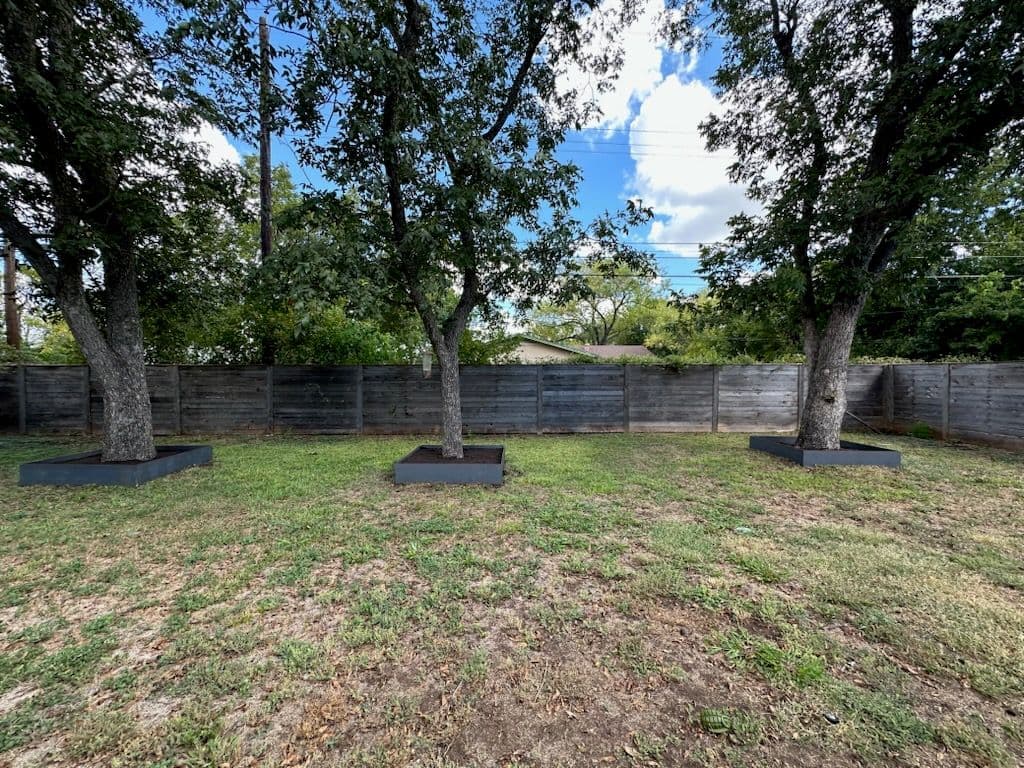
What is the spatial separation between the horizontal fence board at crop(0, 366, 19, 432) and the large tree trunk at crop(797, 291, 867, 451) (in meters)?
14.3

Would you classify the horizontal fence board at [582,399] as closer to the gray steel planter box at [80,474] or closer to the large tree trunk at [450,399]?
the large tree trunk at [450,399]

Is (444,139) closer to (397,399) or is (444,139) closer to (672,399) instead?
(397,399)

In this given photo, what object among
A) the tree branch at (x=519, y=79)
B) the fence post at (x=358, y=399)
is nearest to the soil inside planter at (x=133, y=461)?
the fence post at (x=358, y=399)

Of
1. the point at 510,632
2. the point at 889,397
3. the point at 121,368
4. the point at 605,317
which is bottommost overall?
the point at 510,632

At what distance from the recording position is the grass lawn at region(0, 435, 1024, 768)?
1.41 meters

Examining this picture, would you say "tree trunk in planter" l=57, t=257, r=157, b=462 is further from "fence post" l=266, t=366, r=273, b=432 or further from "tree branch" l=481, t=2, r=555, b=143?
"tree branch" l=481, t=2, r=555, b=143

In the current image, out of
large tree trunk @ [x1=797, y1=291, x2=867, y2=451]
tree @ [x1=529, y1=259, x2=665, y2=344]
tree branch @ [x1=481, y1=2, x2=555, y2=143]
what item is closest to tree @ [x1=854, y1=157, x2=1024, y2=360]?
large tree trunk @ [x1=797, y1=291, x2=867, y2=451]

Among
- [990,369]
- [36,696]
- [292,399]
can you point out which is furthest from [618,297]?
[36,696]

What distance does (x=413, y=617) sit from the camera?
82.9 inches

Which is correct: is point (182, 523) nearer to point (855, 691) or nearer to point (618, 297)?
point (855, 691)

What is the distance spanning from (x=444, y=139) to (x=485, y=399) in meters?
5.11

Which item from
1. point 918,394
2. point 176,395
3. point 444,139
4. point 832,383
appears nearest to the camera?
point 444,139

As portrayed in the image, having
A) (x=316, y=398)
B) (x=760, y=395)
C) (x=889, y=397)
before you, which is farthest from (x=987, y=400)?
(x=316, y=398)

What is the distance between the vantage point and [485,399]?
847 cm
